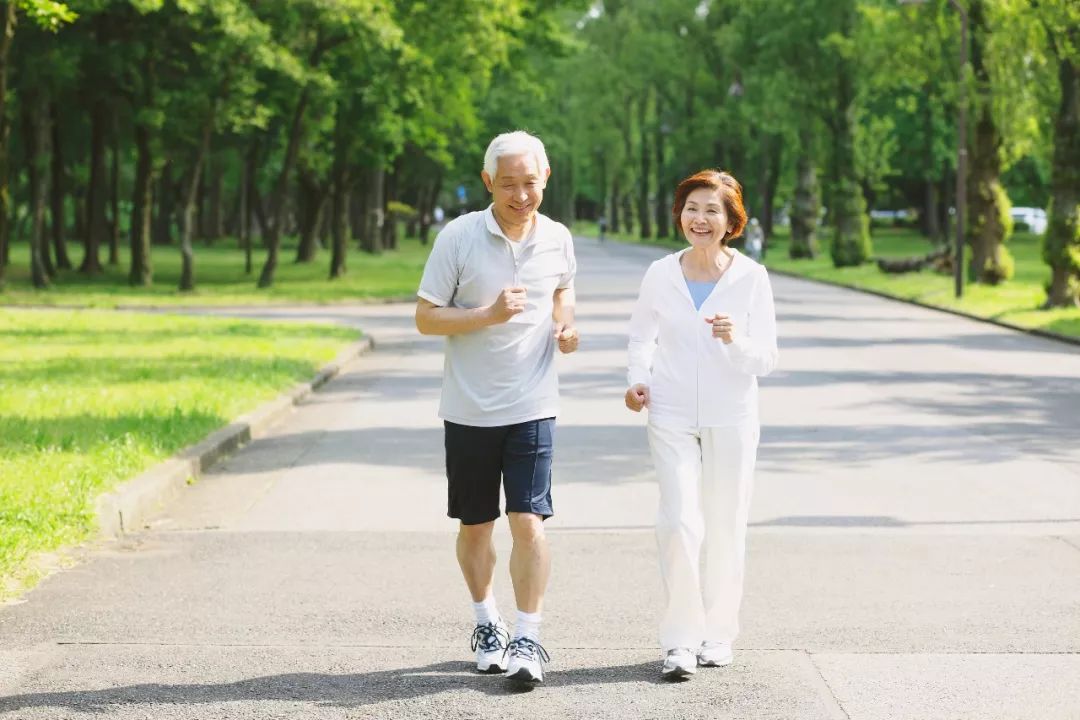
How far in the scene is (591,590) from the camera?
7465mm

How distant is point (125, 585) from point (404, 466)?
4.10m

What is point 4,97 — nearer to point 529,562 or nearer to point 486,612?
point 486,612

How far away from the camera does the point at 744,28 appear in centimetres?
5772

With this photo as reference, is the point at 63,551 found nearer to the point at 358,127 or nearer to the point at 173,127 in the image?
the point at 173,127

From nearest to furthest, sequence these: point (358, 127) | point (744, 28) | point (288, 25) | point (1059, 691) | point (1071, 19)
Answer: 1. point (1059, 691)
2. point (1071, 19)
3. point (288, 25)
4. point (358, 127)
5. point (744, 28)

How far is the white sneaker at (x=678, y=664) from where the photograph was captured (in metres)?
5.82

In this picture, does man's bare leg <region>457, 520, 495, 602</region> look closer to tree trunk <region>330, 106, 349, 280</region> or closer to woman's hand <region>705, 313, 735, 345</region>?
woman's hand <region>705, 313, 735, 345</region>

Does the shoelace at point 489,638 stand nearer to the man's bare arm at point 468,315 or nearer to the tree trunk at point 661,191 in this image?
the man's bare arm at point 468,315

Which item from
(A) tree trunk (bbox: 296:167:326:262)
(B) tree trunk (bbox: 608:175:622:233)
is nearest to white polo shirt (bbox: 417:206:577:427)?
(A) tree trunk (bbox: 296:167:326:262)

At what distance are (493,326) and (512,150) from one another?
58 cm

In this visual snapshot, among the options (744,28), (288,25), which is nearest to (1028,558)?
(288,25)

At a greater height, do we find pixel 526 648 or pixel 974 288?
pixel 526 648

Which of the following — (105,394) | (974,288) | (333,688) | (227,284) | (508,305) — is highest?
(508,305)

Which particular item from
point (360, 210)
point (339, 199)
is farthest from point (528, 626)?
point (360, 210)
